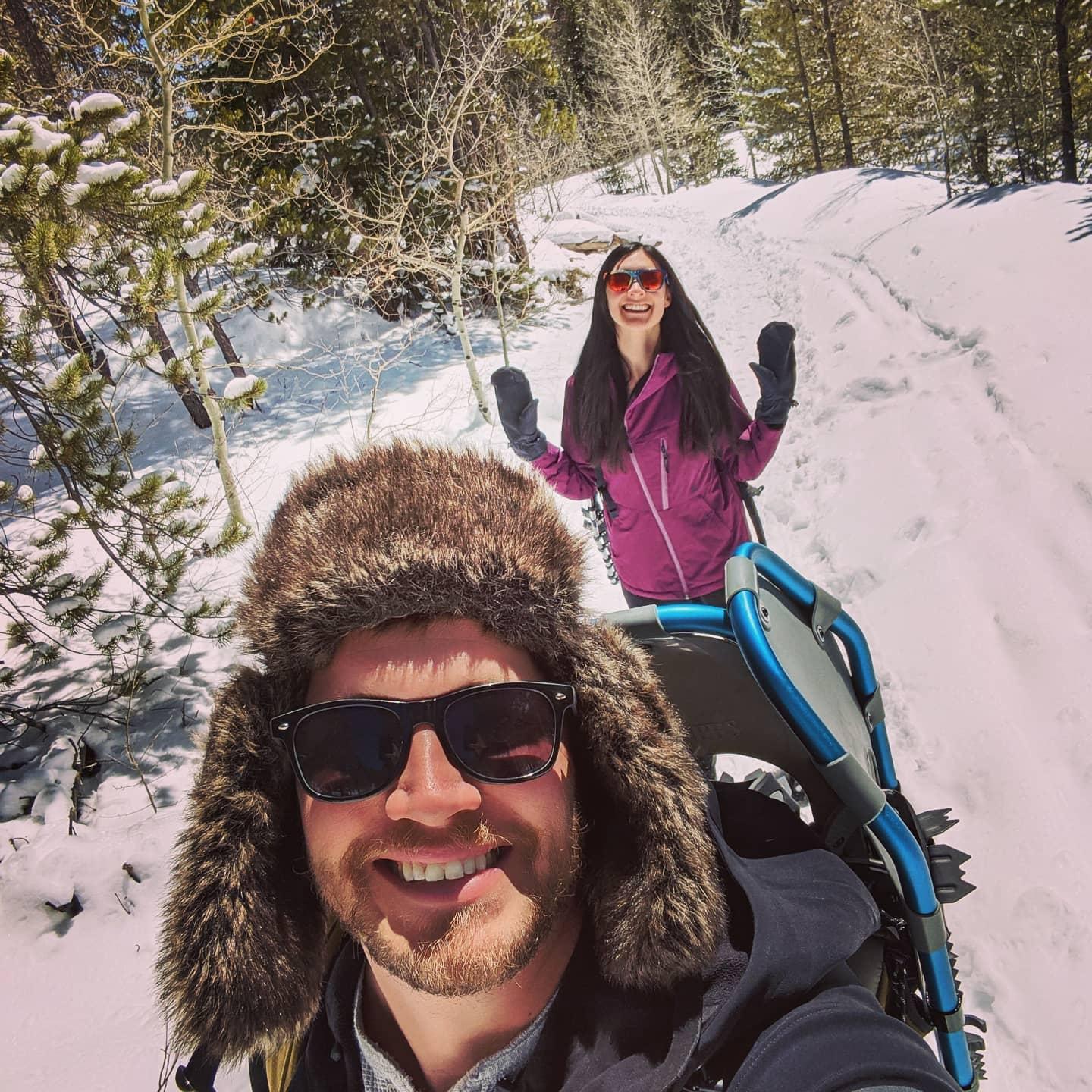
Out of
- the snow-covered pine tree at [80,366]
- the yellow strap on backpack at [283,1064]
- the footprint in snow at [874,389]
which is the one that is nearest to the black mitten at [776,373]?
the yellow strap on backpack at [283,1064]

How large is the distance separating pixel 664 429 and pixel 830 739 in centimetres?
153

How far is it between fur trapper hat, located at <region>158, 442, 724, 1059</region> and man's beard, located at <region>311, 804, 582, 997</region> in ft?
0.58

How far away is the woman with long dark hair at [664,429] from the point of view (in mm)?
2479

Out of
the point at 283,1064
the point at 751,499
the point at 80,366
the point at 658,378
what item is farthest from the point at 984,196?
the point at 283,1064

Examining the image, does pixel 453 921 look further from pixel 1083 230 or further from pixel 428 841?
pixel 1083 230

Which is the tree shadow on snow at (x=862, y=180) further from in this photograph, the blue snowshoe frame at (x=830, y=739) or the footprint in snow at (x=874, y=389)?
the blue snowshoe frame at (x=830, y=739)

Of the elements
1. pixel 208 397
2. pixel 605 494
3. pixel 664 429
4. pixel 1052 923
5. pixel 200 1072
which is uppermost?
pixel 208 397

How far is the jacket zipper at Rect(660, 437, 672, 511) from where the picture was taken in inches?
97.7

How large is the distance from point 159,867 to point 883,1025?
10.7 feet

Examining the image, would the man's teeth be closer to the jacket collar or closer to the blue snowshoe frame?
the blue snowshoe frame

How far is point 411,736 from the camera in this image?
109 cm

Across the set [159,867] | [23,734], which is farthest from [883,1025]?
[23,734]

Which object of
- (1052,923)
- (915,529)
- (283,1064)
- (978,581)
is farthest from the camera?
(915,529)

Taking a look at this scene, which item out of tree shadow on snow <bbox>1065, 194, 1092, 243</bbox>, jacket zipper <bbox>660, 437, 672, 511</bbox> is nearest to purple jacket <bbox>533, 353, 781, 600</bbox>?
jacket zipper <bbox>660, 437, 672, 511</bbox>
